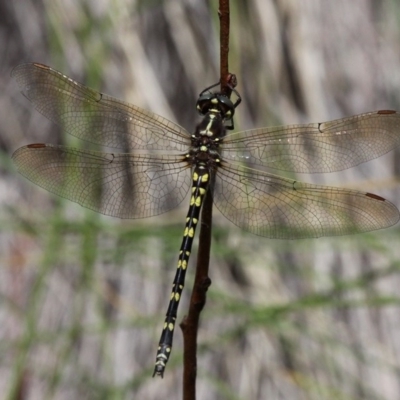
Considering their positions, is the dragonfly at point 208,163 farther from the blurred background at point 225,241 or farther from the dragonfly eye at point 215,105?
the blurred background at point 225,241

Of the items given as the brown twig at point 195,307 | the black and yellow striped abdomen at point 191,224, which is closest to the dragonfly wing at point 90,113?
the black and yellow striped abdomen at point 191,224

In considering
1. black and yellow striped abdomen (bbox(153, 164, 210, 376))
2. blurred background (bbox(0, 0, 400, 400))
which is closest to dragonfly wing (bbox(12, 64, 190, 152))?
black and yellow striped abdomen (bbox(153, 164, 210, 376))

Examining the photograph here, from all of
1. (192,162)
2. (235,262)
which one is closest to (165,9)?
(235,262)

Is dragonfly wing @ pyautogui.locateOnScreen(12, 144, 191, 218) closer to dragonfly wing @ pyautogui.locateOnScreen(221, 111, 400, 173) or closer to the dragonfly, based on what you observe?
the dragonfly

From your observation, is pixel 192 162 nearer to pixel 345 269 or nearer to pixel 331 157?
pixel 331 157

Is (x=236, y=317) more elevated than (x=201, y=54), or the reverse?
(x=201, y=54)
